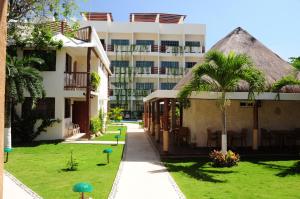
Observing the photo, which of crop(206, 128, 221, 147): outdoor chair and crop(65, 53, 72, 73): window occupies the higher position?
crop(65, 53, 72, 73): window

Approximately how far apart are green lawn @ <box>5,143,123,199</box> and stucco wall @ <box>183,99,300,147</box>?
13.1 ft

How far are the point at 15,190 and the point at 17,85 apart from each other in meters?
8.30

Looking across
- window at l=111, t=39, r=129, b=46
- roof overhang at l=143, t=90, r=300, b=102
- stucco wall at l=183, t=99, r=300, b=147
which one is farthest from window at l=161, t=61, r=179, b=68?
roof overhang at l=143, t=90, r=300, b=102

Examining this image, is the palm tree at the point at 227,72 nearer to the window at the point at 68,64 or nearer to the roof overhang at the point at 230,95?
the roof overhang at the point at 230,95

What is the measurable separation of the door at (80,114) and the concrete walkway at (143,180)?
12074 millimetres

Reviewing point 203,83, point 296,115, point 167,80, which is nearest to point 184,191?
point 203,83

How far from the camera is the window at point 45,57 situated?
2005 centimetres

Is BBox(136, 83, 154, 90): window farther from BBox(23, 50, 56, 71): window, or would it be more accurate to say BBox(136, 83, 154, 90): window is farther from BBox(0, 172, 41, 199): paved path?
BBox(0, 172, 41, 199): paved path

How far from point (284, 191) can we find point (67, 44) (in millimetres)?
14888

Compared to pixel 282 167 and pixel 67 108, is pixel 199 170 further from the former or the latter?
pixel 67 108

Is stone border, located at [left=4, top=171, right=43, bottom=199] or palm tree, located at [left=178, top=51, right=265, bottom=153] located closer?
stone border, located at [left=4, top=171, right=43, bottom=199]

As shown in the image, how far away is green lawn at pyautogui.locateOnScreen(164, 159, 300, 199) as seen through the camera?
895cm

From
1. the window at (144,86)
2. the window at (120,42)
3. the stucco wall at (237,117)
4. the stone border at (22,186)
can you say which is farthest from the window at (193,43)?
the stone border at (22,186)

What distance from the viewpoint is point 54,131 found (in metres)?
20.1
